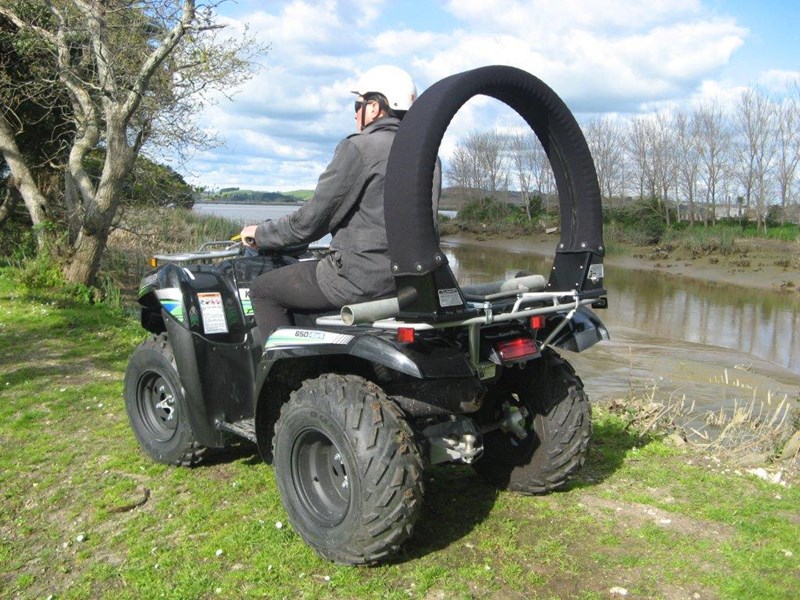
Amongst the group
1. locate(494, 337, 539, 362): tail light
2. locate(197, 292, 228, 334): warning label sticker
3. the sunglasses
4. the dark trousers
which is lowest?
locate(494, 337, 539, 362): tail light

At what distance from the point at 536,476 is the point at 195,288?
2.55m

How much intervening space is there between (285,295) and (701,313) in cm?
1978

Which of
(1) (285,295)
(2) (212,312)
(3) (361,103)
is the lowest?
(2) (212,312)

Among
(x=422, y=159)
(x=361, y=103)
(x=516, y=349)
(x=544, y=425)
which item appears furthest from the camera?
(x=544, y=425)

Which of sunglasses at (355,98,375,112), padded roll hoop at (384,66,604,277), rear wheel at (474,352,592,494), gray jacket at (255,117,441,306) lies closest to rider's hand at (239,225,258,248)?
gray jacket at (255,117,441,306)

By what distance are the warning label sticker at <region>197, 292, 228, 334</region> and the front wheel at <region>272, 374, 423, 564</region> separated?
1180 millimetres

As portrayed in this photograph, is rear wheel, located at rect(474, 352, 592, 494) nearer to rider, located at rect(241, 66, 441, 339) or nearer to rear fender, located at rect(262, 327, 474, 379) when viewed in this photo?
rear fender, located at rect(262, 327, 474, 379)

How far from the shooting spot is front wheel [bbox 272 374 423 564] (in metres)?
3.73

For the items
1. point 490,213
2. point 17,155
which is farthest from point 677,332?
point 490,213

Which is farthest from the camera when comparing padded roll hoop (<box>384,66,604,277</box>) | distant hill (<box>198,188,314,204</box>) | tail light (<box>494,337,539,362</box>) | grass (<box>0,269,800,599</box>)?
distant hill (<box>198,188,314,204</box>)

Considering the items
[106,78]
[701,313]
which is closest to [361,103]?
[106,78]

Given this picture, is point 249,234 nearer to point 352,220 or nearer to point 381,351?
point 352,220

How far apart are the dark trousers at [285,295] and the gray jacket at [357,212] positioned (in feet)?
0.50

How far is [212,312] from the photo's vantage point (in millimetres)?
5215
